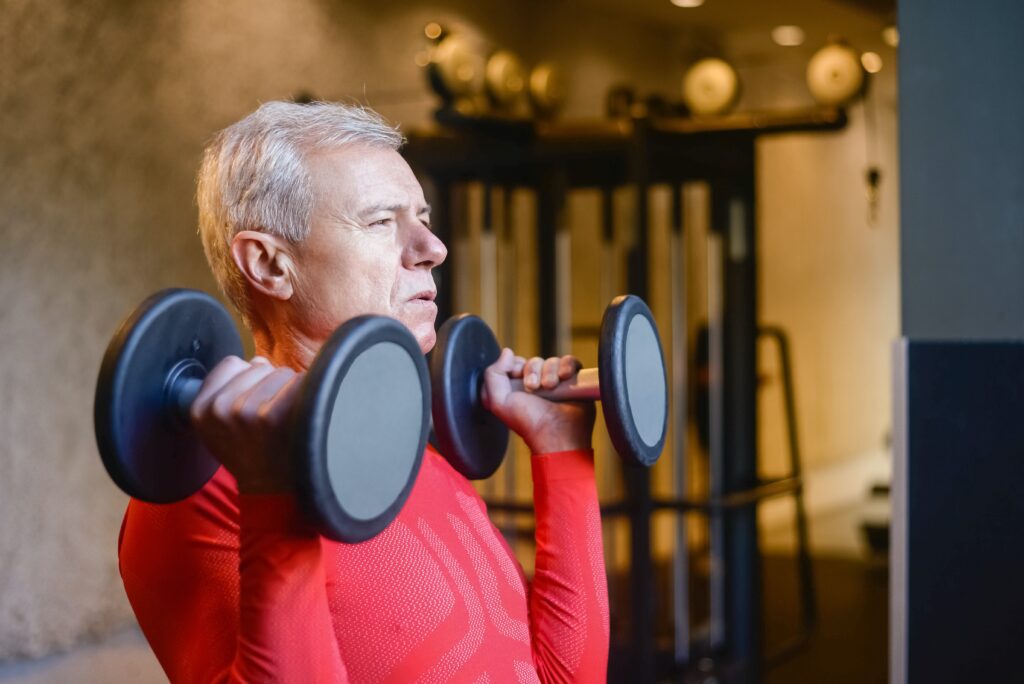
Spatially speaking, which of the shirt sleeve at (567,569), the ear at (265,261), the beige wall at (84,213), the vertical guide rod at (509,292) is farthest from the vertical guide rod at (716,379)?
the ear at (265,261)

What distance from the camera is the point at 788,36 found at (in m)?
5.22

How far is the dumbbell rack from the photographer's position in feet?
9.20

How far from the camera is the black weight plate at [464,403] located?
98cm

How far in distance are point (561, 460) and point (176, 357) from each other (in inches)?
15.4

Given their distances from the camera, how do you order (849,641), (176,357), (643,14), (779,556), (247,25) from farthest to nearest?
(779,556) → (643,14) → (849,641) → (247,25) → (176,357)

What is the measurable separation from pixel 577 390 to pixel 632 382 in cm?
8

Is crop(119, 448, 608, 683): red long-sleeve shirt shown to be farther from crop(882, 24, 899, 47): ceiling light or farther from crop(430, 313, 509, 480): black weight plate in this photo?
crop(882, 24, 899, 47): ceiling light

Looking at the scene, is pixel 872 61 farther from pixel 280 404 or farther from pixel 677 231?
pixel 280 404

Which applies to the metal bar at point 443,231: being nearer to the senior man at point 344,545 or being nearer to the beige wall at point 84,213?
the beige wall at point 84,213

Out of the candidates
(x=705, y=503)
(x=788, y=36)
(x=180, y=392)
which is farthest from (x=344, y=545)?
(x=788, y=36)

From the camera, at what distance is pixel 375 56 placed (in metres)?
3.08

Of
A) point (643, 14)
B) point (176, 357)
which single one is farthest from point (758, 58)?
point (176, 357)

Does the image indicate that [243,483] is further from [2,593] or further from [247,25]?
[247,25]

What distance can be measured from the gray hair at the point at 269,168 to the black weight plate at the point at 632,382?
0.26m
